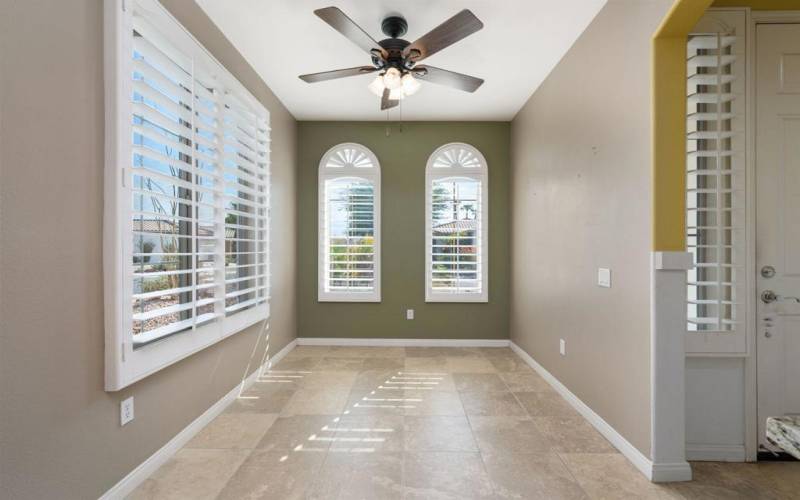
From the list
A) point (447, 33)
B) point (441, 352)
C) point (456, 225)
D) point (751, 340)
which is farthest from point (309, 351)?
point (751, 340)

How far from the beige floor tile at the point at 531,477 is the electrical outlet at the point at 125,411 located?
1.91m

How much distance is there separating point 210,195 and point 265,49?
134 centimetres

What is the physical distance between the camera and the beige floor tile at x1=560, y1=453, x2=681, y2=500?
1.97 m

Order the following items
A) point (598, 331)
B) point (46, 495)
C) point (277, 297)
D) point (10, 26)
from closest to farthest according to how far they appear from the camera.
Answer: point (10, 26)
point (46, 495)
point (598, 331)
point (277, 297)

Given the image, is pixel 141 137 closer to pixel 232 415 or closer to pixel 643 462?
pixel 232 415

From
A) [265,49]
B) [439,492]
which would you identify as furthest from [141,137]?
[439,492]

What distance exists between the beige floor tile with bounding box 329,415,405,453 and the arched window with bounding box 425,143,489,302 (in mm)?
2330

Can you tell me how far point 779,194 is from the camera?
2.32m

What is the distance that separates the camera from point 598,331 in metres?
2.74

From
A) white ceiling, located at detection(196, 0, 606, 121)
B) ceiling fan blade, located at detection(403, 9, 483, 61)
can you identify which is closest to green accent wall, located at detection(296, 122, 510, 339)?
white ceiling, located at detection(196, 0, 606, 121)

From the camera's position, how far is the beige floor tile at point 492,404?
116 inches

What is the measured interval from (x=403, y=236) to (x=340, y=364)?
1771 millimetres

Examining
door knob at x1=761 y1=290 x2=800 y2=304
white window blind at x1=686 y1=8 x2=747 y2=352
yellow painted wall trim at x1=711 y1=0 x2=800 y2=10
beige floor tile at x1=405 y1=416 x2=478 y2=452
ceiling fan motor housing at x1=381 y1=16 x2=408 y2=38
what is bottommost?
beige floor tile at x1=405 y1=416 x2=478 y2=452

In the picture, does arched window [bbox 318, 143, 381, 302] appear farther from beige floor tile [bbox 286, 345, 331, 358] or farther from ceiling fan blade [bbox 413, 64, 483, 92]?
ceiling fan blade [bbox 413, 64, 483, 92]
